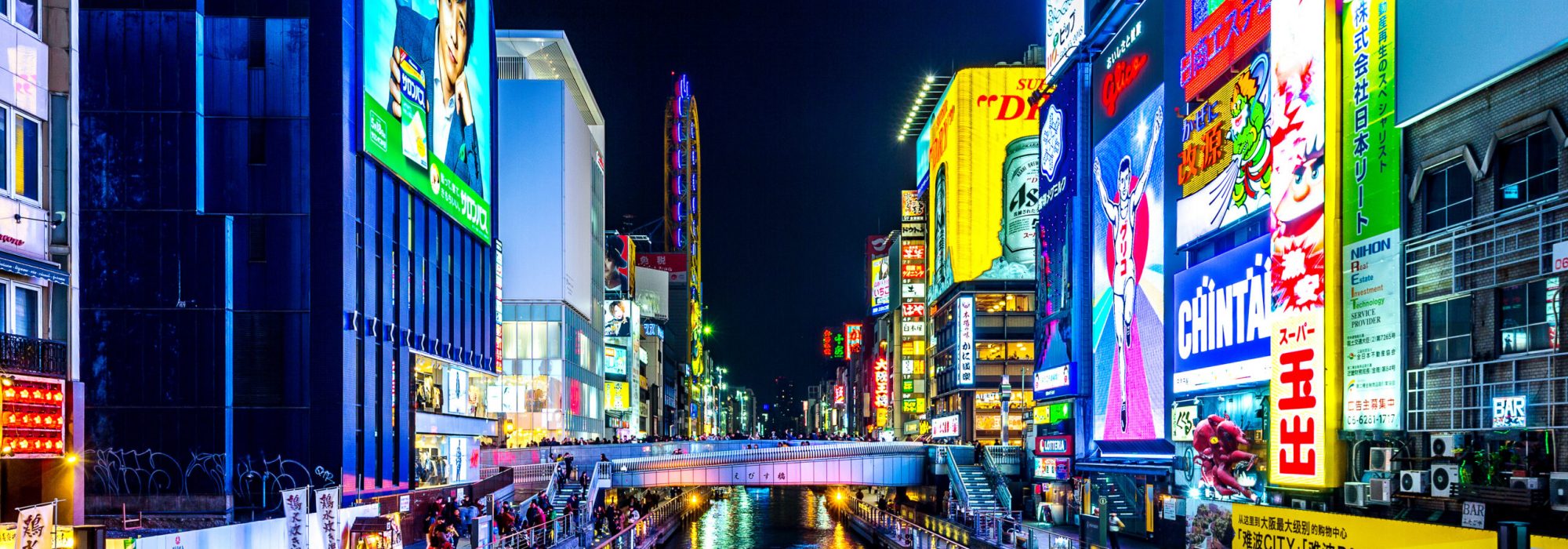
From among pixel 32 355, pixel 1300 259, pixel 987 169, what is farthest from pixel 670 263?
pixel 32 355

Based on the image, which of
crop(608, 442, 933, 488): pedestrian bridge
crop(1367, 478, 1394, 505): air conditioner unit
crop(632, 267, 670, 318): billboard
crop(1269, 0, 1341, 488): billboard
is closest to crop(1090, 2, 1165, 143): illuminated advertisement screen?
Result: crop(1269, 0, 1341, 488): billboard

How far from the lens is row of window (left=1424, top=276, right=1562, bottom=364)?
22.4 metres

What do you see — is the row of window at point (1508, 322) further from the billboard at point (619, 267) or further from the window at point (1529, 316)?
the billboard at point (619, 267)

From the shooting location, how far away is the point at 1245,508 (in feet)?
92.6

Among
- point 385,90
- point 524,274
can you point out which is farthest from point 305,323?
point 524,274

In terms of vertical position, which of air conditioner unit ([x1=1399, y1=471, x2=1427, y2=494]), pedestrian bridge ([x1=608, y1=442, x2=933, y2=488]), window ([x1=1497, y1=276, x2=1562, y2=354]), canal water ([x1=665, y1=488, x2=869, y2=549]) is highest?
window ([x1=1497, y1=276, x2=1562, y2=354])

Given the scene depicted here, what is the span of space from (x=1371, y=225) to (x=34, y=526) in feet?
84.7

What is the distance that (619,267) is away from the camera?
13700cm

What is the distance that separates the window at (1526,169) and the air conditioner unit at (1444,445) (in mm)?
4499

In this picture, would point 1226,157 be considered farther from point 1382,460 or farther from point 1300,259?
point 1382,460

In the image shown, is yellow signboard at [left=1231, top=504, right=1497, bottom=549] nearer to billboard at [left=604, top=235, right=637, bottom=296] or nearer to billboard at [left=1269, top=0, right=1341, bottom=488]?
billboard at [left=1269, top=0, right=1341, bottom=488]

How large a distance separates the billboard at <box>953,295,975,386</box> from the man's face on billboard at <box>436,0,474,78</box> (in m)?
51.2

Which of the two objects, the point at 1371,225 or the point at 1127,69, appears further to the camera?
the point at 1127,69

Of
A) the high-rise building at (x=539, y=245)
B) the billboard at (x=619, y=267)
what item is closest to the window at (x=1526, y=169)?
the high-rise building at (x=539, y=245)
